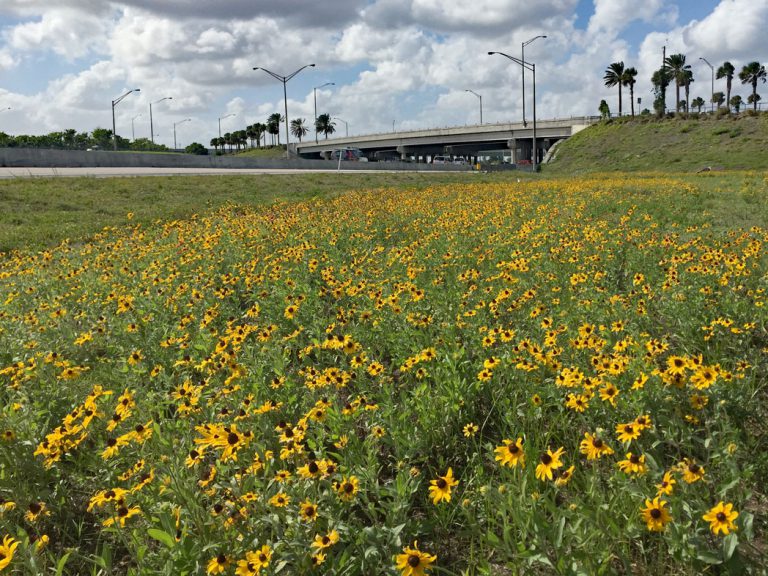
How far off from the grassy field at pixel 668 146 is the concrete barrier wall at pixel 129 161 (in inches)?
738

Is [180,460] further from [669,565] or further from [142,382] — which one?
[669,565]

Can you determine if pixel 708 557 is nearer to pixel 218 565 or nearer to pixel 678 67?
pixel 218 565

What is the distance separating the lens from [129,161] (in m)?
40.3

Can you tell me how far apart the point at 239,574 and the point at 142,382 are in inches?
116

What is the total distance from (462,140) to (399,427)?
103696 millimetres

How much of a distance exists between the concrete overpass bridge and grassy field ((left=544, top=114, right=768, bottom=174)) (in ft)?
29.3

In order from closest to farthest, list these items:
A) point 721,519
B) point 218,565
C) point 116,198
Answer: point 721,519 → point 218,565 → point 116,198

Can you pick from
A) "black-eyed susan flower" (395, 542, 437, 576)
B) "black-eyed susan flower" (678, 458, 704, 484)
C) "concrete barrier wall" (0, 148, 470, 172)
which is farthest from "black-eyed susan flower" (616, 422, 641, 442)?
"concrete barrier wall" (0, 148, 470, 172)

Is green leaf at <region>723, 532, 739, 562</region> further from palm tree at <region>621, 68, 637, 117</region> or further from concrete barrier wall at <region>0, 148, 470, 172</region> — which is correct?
palm tree at <region>621, 68, 637, 117</region>

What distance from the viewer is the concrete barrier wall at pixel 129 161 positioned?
34.1 metres

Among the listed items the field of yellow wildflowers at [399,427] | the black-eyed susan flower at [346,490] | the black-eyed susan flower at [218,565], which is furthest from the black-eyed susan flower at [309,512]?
the black-eyed susan flower at [218,565]

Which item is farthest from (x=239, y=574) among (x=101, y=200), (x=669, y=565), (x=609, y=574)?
(x=101, y=200)

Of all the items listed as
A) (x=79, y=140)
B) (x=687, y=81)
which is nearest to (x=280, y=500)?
(x=79, y=140)

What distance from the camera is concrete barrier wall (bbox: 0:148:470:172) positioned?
34.1 m
